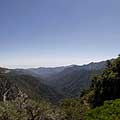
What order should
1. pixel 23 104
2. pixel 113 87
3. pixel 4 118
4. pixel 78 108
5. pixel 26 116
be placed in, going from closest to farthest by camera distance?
1. pixel 4 118
2. pixel 26 116
3. pixel 23 104
4. pixel 78 108
5. pixel 113 87

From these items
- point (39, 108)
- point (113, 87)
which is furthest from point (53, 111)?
point (113, 87)

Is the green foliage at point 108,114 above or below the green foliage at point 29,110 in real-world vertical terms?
above

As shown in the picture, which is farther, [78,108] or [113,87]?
[113,87]

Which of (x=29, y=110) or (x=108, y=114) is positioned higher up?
(x=108, y=114)

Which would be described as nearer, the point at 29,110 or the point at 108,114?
the point at 108,114

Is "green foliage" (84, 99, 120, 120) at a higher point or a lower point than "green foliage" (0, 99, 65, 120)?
higher

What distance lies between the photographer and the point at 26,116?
1492 inches

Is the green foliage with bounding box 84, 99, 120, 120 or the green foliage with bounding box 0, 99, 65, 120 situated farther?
the green foliage with bounding box 0, 99, 65, 120

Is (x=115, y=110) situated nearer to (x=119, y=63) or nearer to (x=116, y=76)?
(x=116, y=76)

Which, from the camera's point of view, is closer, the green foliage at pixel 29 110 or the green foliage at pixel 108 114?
the green foliage at pixel 108 114

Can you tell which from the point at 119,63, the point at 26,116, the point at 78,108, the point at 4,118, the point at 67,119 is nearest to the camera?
the point at 4,118

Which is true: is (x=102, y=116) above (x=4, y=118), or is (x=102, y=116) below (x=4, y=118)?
above

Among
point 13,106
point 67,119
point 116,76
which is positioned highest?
point 116,76

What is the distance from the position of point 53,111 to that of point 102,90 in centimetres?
3020
